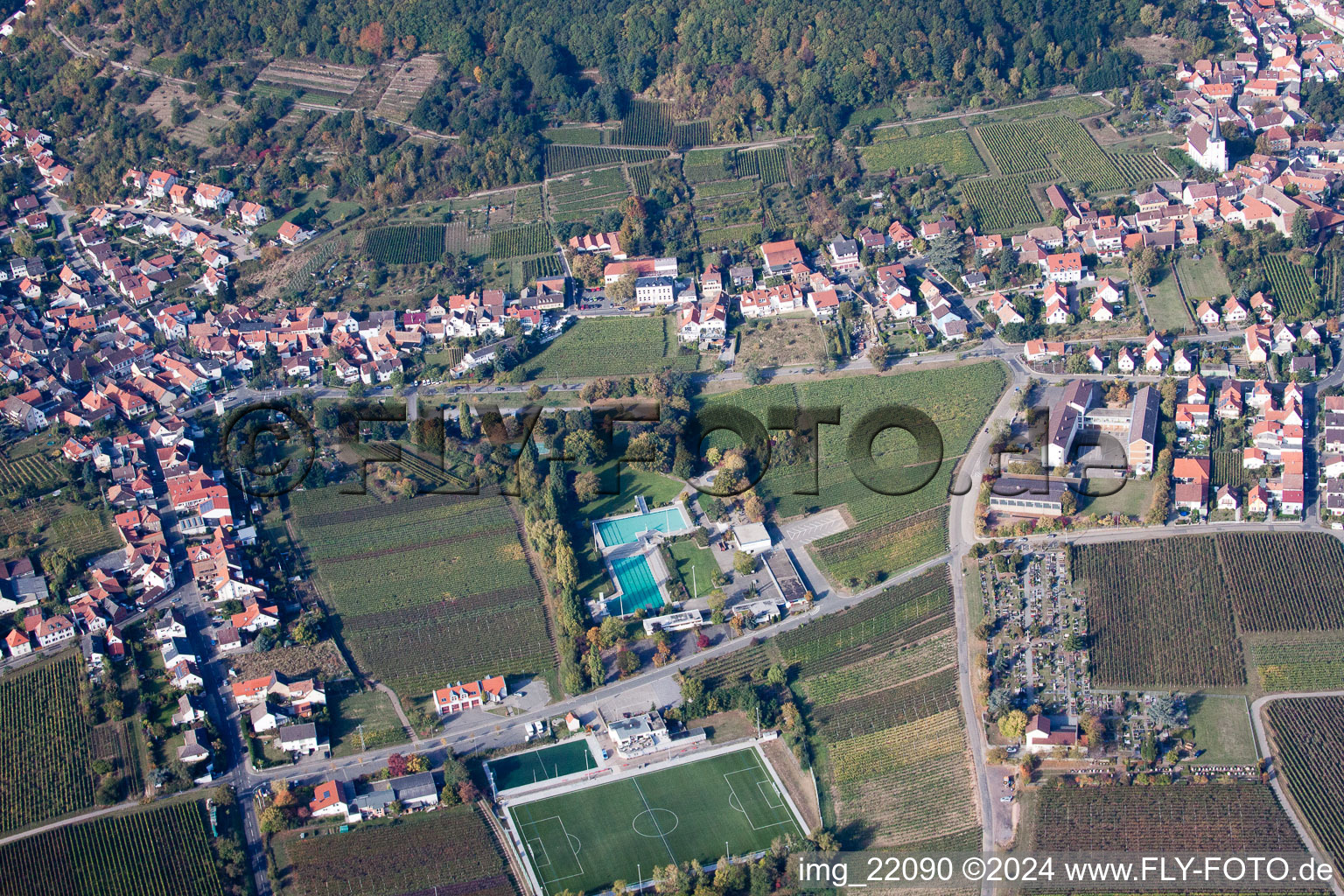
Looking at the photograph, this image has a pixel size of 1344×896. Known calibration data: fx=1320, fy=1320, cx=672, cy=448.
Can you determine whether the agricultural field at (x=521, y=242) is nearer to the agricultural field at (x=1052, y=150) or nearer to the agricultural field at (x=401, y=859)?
the agricultural field at (x=1052, y=150)

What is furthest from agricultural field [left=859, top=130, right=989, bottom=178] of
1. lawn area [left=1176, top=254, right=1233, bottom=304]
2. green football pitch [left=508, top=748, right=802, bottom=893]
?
green football pitch [left=508, top=748, right=802, bottom=893]

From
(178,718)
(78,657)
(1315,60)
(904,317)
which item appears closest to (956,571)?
(904,317)

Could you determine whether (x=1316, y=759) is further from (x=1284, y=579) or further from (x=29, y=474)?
(x=29, y=474)

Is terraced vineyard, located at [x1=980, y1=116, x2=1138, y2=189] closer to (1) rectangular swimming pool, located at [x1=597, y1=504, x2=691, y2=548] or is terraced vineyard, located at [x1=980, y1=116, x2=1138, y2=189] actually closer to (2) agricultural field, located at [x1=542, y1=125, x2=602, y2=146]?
(2) agricultural field, located at [x1=542, y1=125, x2=602, y2=146]

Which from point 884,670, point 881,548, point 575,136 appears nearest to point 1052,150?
point 575,136

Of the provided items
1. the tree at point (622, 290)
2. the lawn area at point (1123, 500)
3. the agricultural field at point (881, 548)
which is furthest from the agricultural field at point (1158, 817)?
the tree at point (622, 290)

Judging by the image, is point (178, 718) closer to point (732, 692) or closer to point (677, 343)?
point (732, 692)
